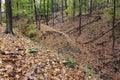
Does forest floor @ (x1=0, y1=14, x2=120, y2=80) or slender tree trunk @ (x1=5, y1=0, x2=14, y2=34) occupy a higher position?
slender tree trunk @ (x1=5, y1=0, x2=14, y2=34)

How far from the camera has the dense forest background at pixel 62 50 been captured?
7.95 m

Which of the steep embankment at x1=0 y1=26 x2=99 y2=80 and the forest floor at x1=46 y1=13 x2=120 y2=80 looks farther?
the forest floor at x1=46 y1=13 x2=120 y2=80

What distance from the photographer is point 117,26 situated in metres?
36.2

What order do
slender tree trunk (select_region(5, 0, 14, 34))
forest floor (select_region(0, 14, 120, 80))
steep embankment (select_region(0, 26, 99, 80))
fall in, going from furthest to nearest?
1. slender tree trunk (select_region(5, 0, 14, 34))
2. forest floor (select_region(0, 14, 120, 80))
3. steep embankment (select_region(0, 26, 99, 80))

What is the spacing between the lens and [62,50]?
2811 centimetres

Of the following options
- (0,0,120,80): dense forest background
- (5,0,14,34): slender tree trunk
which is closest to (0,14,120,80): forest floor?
(0,0,120,80): dense forest background

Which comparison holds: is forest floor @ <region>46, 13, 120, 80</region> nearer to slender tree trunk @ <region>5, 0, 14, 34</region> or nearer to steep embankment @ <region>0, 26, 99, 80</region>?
slender tree trunk @ <region>5, 0, 14, 34</region>

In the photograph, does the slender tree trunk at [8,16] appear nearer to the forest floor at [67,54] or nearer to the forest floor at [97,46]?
the forest floor at [67,54]

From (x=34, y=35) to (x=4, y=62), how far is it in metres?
25.1

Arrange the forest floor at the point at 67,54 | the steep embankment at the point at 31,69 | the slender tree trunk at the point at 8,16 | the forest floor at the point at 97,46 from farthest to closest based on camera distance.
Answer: the forest floor at the point at 97,46 → the slender tree trunk at the point at 8,16 → the forest floor at the point at 67,54 → the steep embankment at the point at 31,69

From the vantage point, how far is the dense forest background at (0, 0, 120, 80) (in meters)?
7.95

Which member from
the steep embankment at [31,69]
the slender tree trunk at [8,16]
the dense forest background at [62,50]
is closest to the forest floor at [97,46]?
the dense forest background at [62,50]

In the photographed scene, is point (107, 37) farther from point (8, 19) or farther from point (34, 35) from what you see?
point (8, 19)

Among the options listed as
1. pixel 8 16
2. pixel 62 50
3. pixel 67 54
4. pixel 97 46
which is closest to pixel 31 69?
pixel 8 16
